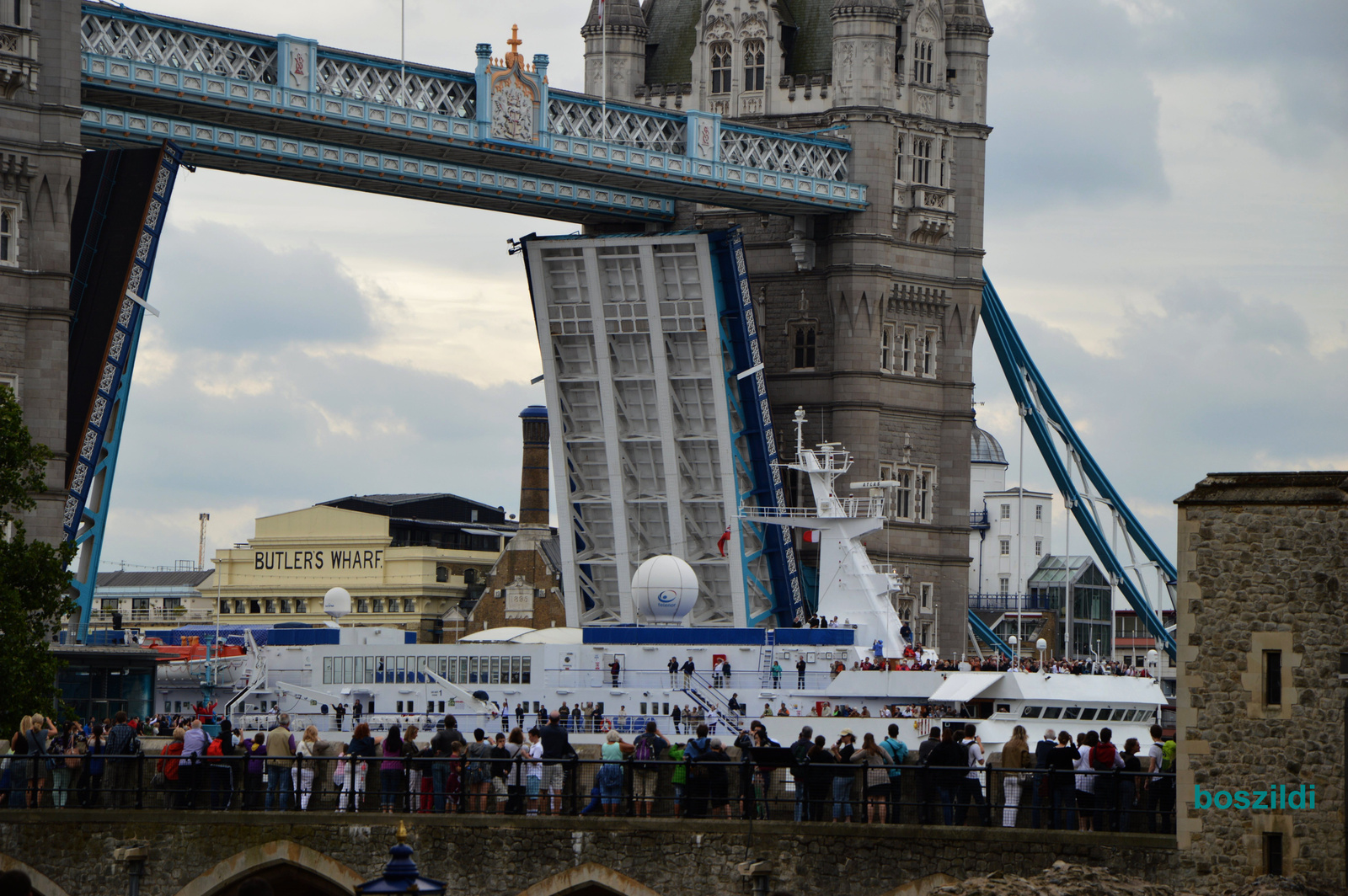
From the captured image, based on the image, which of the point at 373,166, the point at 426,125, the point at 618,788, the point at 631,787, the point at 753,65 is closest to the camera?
the point at 631,787

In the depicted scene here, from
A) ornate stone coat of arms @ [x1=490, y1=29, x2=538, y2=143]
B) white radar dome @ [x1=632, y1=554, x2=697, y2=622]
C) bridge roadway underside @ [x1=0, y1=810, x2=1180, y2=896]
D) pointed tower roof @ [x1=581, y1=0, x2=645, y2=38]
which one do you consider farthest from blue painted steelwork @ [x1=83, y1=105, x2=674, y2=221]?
bridge roadway underside @ [x1=0, y1=810, x2=1180, y2=896]

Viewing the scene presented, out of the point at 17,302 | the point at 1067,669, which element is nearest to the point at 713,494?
the point at 1067,669

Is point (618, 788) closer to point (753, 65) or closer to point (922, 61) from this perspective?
point (753, 65)

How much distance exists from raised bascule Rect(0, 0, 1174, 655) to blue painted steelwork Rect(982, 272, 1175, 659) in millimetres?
125

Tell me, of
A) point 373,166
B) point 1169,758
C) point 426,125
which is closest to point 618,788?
point 1169,758

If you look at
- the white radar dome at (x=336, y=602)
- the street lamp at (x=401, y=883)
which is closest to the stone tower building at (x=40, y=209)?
the white radar dome at (x=336, y=602)

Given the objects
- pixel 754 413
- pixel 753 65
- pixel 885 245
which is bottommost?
pixel 754 413

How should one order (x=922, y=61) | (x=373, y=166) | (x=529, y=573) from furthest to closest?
(x=529, y=573) → (x=922, y=61) → (x=373, y=166)

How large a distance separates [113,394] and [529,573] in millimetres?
48503

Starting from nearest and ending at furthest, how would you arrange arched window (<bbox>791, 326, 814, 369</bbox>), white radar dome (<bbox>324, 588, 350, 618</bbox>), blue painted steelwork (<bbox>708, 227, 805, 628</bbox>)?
1. white radar dome (<bbox>324, 588, 350, 618</bbox>)
2. blue painted steelwork (<bbox>708, 227, 805, 628</bbox>)
3. arched window (<bbox>791, 326, 814, 369</bbox>)

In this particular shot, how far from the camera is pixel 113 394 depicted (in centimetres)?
5441

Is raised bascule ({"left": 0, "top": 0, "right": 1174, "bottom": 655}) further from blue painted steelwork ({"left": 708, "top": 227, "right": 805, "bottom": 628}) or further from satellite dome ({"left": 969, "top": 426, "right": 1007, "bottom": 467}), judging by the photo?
satellite dome ({"left": 969, "top": 426, "right": 1007, "bottom": 467})

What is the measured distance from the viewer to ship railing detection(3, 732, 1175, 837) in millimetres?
28156

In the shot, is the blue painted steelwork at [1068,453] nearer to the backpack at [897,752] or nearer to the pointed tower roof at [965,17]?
the pointed tower roof at [965,17]
